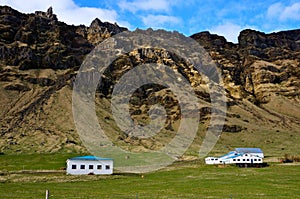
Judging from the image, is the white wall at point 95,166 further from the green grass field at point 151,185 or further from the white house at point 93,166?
the green grass field at point 151,185

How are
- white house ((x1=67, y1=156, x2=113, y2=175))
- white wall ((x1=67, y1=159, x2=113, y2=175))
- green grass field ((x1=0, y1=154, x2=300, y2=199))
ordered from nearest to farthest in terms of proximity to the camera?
green grass field ((x1=0, y1=154, x2=300, y2=199)), white house ((x1=67, y1=156, x2=113, y2=175)), white wall ((x1=67, y1=159, x2=113, y2=175))

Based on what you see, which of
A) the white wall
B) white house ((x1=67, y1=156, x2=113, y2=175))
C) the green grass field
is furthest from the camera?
the white wall

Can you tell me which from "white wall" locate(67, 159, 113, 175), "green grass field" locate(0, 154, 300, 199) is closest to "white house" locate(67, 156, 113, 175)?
"white wall" locate(67, 159, 113, 175)

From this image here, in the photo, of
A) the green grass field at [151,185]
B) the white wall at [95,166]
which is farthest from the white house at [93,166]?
the green grass field at [151,185]

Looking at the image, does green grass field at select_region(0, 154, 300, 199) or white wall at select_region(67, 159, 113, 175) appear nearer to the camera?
green grass field at select_region(0, 154, 300, 199)

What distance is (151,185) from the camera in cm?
6125

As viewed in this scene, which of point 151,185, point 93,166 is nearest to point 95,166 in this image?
point 93,166

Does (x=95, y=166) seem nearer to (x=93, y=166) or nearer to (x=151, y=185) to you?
(x=93, y=166)

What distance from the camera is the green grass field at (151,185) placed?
152 feet

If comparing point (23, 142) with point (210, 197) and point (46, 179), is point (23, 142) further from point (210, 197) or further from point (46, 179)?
point (210, 197)

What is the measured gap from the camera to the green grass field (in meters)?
46.3

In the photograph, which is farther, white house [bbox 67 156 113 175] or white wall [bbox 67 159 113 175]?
white wall [bbox 67 159 113 175]

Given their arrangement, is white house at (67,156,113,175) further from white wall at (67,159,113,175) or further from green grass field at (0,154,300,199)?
green grass field at (0,154,300,199)

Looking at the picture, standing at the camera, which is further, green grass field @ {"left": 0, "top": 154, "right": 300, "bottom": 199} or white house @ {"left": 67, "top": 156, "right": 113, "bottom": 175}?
white house @ {"left": 67, "top": 156, "right": 113, "bottom": 175}
